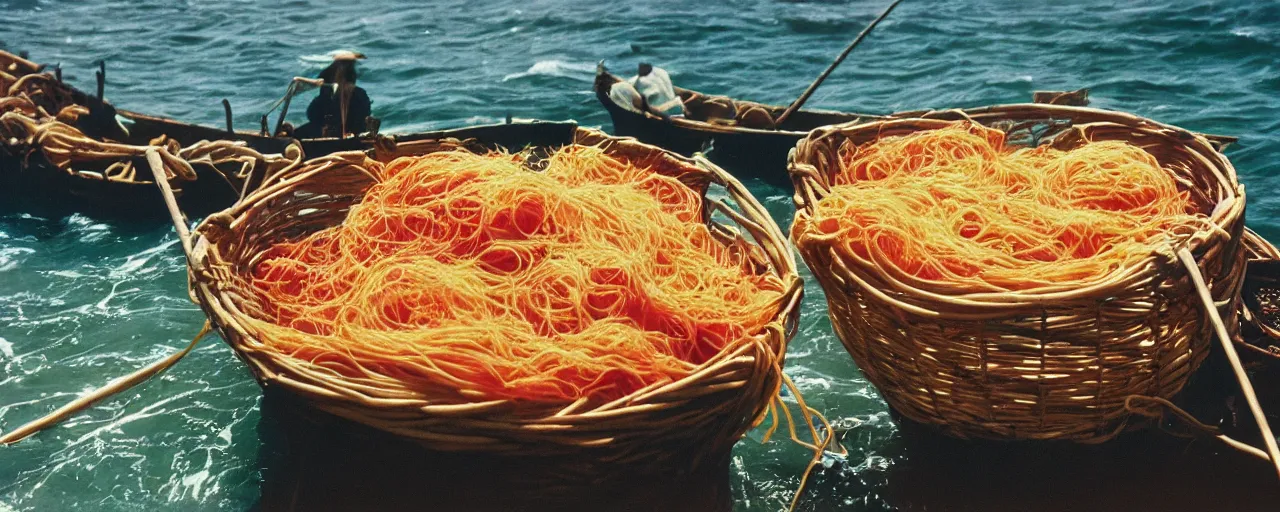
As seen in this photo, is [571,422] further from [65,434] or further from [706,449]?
[65,434]

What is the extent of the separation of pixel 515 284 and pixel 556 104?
996 centimetres

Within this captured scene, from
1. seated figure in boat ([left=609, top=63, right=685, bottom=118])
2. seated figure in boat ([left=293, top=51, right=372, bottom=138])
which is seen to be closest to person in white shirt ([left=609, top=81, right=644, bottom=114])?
seated figure in boat ([left=609, top=63, right=685, bottom=118])

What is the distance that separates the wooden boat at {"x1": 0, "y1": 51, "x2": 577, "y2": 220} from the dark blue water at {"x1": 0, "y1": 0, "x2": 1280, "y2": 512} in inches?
9.4

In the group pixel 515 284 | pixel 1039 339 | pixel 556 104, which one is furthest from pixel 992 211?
pixel 556 104

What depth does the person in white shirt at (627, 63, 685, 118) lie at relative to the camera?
8.88m

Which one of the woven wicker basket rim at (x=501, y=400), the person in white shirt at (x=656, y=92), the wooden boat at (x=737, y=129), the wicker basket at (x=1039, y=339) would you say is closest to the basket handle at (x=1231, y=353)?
the wicker basket at (x=1039, y=339)

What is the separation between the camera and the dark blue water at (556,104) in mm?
3746

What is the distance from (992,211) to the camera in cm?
342

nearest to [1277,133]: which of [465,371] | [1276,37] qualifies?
[1276,37]

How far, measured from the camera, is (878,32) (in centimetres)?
1645

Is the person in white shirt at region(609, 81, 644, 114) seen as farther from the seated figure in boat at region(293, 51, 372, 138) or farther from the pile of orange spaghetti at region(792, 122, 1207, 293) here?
the pile of orange spaghetti at region(792, 122, 1207, 293)

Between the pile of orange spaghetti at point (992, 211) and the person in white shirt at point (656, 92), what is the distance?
486 centimetres

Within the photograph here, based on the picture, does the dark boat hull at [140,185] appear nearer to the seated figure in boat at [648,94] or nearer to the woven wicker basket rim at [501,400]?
the seated figure in boat at [648,94]

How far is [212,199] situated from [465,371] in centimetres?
560
